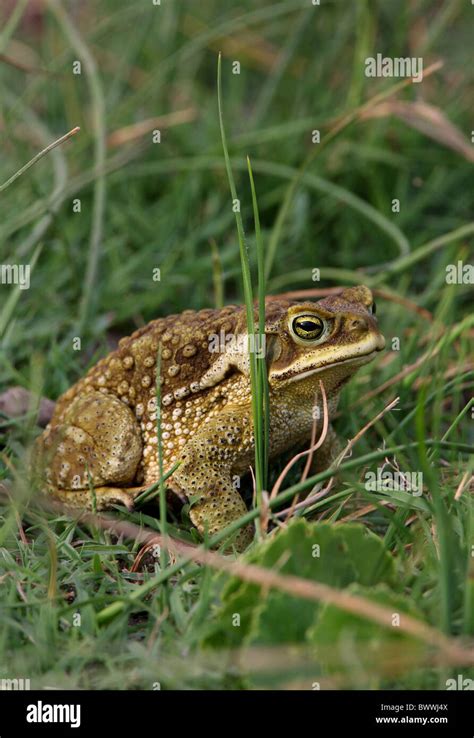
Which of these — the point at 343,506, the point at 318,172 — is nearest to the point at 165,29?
the point at 318,172

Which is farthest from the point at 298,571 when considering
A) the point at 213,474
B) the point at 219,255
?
the point at 219,255

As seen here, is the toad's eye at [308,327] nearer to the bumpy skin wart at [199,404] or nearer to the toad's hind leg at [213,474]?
the bumpy skin wart at [199,404]

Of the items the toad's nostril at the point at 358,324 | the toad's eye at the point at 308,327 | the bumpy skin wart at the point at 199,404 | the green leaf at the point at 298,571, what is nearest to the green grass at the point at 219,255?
the green leaf at the point at 298,571

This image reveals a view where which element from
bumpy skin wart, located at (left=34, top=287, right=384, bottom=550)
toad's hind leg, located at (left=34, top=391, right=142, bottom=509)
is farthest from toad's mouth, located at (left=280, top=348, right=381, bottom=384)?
toad's hind leg, located at (left=34, top=391, right=142, bottom=509)

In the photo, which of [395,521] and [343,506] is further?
[343,506]

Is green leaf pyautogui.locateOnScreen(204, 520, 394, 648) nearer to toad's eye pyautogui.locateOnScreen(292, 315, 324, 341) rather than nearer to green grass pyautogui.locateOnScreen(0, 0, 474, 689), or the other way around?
green grass pyautogui.locateOnScreen(0, 0, 474, 689)
